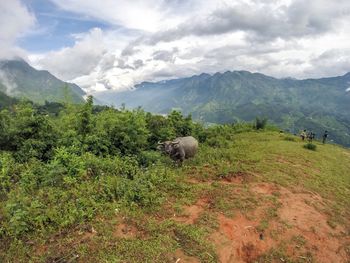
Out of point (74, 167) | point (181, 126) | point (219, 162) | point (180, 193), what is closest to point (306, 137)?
point (181, 126)

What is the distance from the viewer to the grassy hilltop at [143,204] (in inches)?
359

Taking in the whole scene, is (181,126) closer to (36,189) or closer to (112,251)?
(36,189)

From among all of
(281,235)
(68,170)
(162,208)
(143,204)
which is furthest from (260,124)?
(68,170)

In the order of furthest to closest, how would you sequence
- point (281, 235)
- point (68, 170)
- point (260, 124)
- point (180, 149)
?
1. point (260, 124)
2. point (180, 149)
3. point (68, 170)
4. point (281, 235)

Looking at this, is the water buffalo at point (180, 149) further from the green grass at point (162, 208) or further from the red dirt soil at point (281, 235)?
the red dirt soil at point (281, 235)

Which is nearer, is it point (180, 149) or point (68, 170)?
point (68, 170)

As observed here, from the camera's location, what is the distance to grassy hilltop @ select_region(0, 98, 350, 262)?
9.12 meters

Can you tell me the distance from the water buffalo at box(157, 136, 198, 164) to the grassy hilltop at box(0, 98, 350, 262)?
2.14 ft

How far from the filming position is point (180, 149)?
58.6 ft

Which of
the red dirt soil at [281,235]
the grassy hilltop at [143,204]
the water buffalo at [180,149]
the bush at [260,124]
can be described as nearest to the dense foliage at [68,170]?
the grassy hilltop at [143,204]

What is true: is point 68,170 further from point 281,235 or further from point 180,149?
point 281,235

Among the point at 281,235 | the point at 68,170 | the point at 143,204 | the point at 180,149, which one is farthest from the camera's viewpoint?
the point at 180,149

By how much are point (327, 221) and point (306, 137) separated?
25.3 m

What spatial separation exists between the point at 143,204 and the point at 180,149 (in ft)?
22.1
